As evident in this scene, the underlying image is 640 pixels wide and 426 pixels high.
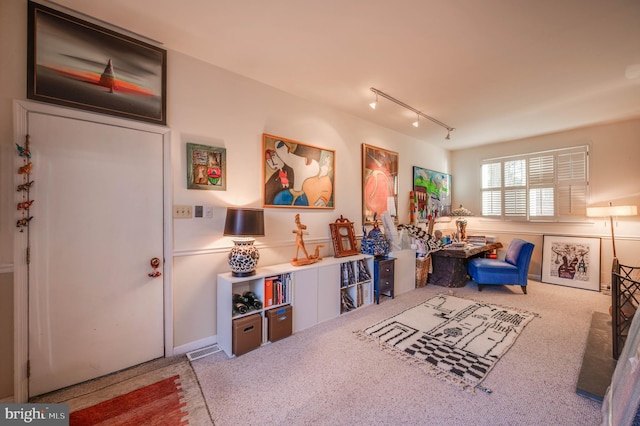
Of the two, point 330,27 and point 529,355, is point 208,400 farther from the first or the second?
point 330,27

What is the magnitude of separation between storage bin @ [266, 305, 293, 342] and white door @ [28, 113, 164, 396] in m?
0.95

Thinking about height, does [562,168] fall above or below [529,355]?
above

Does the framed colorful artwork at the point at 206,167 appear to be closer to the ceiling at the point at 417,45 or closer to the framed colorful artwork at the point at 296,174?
the framed colorful artwork at the point at 296,174

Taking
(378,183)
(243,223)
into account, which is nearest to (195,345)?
(243,223)

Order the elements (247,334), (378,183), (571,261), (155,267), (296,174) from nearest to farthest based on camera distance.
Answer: (155,267)
(247,334)
(296,174)
(378,183)
(571,261)

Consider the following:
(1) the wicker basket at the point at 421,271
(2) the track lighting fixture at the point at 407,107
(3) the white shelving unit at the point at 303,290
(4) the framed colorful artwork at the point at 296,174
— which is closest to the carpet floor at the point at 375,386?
(3) the white shelving unit at the point at 303,290

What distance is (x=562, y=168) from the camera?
4.66 m

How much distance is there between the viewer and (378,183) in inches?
168

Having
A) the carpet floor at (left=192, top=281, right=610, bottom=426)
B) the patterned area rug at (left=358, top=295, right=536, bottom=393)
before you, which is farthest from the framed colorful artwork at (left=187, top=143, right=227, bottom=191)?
the patterned area rug at (left=358, top=295, right=536, bottom=393)

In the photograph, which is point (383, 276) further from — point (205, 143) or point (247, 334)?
point (205, 143)

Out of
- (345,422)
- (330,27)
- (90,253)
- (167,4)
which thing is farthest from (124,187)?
(345,422)

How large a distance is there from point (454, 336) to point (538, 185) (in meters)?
4.10

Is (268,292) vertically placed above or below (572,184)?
below

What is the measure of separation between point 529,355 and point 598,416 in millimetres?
717
